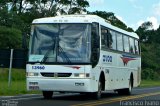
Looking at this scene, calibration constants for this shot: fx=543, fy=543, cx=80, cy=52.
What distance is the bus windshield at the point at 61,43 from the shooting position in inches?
846

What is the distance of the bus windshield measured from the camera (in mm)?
21500

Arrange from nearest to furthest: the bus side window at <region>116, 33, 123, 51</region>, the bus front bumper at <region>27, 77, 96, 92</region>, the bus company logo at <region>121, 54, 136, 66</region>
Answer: the bus front bumper at <region>27, 77, 96, 92</region>
the bus side window at <region>116, 33, 123, 51</region>
the bus company logo at <region>121, 54, 136, 66</region>

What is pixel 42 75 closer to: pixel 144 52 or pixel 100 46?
pixel 100 46

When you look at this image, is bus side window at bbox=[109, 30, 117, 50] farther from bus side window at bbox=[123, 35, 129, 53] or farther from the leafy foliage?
the leafy foliage

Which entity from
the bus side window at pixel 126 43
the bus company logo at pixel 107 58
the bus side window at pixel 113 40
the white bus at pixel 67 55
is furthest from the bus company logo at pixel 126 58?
the white bus at pixel 67 55

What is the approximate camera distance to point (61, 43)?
857 inches

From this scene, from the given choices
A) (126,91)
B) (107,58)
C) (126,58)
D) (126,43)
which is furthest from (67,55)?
(126,91)

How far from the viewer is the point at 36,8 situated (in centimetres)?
8725

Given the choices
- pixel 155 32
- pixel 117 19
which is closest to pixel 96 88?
pixel 117 19

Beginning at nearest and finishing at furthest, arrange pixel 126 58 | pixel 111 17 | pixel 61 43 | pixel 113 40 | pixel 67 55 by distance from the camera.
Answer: pixel 67 55 < pixel 61 43 < pixel 113 40 < pixel 126 58 < pixel 111 17

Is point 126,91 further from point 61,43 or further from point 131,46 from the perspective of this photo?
point 61,43

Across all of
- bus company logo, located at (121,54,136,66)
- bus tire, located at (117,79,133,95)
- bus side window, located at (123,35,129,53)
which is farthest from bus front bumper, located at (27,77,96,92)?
bus tire, located at (117,79,133,95)

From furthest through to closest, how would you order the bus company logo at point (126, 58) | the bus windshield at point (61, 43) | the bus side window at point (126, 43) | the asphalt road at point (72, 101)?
the bus side window at point (126, 43) < the bus company logo at point (126, 58) < the bus windshield at point (61, 43) < the asphalt road at point (72, 101)

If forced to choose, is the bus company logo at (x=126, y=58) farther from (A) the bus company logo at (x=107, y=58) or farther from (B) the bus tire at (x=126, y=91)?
(A) the bus company logo at (x=107, y=58)
